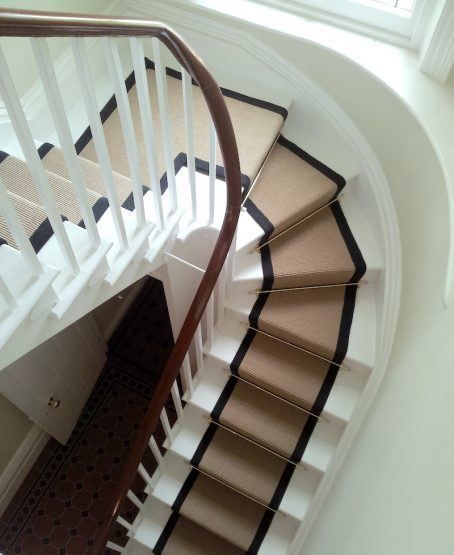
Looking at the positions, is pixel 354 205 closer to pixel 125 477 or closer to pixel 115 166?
pixel 115 166

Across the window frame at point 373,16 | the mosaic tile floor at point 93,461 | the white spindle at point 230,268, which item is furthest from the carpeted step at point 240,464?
the window frame at point 373,16

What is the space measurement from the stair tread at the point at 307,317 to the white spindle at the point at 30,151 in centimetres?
126

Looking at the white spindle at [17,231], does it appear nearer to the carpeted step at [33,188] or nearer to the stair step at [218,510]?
the carpeted step at [33,188]

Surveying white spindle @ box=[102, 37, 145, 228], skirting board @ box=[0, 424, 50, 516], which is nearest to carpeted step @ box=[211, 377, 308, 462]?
white spindle @ box=[102, 37, 145, 228]

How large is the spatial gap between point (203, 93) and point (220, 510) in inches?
81.3

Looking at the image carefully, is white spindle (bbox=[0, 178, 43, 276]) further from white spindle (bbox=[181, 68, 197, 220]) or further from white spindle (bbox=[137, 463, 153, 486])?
white spindle (bbox=[137, 463, 153, 486])

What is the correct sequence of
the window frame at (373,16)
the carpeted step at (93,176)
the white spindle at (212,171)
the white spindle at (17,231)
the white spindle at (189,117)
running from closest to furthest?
the white spindle at (17,231) < the white spindle at (189,117) < the white spindle at (212,171) < the carpeted step at (93,176) < the window frame at (373,16)

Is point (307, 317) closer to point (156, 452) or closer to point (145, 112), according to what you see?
point (156, 452)

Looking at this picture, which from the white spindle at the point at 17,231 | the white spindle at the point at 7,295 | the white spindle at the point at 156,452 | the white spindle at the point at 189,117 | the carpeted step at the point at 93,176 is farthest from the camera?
the white spindle at the point at 156,452

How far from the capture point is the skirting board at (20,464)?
3094 millimetres

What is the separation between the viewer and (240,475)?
244cm

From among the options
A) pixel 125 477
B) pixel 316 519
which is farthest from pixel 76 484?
pixel 316 519

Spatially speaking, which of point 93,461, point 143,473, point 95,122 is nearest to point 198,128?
point 95,122

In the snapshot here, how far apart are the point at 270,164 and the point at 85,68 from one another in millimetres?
1651
